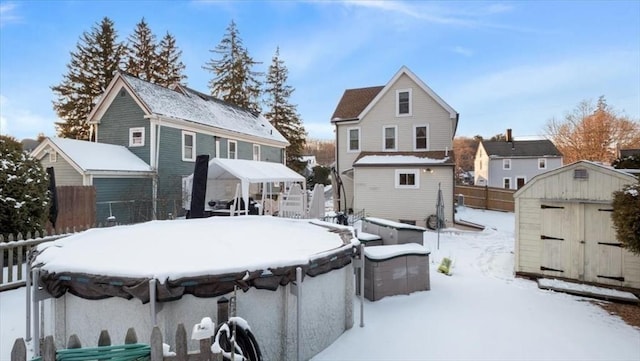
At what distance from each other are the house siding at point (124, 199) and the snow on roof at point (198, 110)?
3.52 metres

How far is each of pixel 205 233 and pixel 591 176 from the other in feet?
25.9

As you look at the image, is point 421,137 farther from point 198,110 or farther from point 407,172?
point 198,110

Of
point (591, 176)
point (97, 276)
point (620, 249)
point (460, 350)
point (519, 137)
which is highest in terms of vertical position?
point (519, 137)

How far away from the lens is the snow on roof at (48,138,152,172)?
13296 mm

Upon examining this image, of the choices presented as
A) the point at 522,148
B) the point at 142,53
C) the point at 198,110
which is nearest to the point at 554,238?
the point at 198,110

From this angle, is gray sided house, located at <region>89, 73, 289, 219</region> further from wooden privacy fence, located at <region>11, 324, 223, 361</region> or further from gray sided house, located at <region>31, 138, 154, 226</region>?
wooden privacy fence, located at <region>11, 324, 223, 361</region>

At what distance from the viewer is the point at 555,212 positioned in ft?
→ 24.5

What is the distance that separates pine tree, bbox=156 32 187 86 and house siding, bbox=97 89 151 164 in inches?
668

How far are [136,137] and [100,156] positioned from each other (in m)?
2.15

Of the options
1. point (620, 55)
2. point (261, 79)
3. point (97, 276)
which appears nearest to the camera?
point (97, 276)

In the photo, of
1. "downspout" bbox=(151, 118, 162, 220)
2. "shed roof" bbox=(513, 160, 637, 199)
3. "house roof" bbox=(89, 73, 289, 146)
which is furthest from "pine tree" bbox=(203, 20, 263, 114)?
"shed roof" bbox=(513, 160, 637, 199)

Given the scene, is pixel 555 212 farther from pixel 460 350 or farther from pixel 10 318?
pixel 10 318

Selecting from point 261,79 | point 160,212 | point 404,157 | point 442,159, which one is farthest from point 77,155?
point 261,79

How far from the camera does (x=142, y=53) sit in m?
30.7
